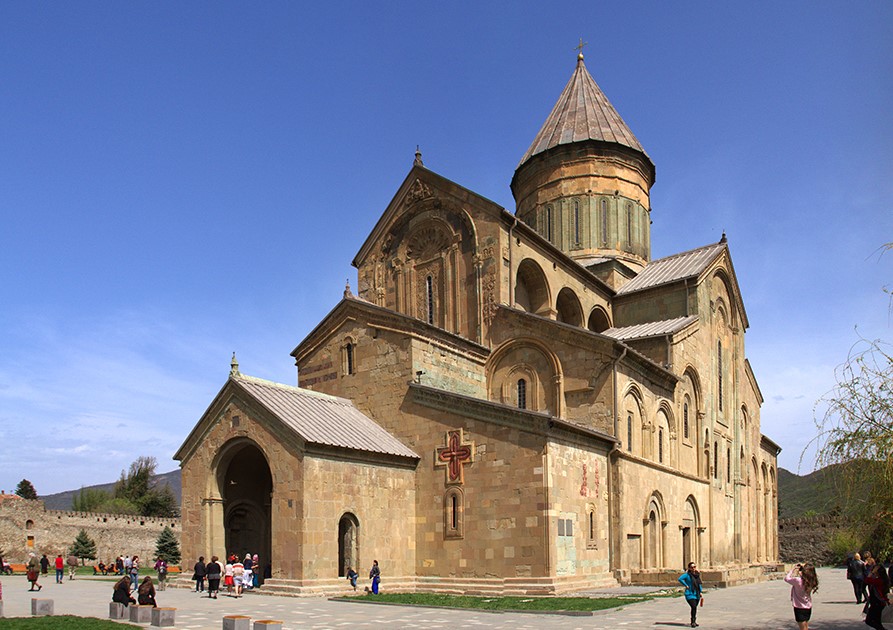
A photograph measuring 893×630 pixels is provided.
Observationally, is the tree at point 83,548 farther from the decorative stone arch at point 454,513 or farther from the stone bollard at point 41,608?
the stone bollard at point 41,608

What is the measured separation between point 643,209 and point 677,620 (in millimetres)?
25665

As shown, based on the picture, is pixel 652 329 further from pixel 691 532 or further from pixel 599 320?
pixel 691 532

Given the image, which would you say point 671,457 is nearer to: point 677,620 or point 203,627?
point 677,620

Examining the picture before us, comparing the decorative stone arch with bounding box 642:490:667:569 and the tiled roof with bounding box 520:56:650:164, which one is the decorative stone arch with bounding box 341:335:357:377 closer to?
the decorative stone arch with bounding box 642:490:667:569

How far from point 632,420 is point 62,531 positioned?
1467 inches

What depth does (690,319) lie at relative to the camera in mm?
30031

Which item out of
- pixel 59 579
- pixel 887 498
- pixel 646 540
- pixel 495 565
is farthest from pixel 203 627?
pixel 59 579

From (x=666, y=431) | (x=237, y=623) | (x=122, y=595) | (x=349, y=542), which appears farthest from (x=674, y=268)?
(x=237, y=623)

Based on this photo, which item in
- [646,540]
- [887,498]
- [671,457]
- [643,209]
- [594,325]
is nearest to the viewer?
[887,498]

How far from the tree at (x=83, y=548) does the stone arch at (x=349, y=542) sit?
102ft

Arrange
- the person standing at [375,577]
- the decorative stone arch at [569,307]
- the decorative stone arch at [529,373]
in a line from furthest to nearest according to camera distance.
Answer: the decorative stone arch at [569,307] < the decorative stone arch at [529,373] < the person standing at [375,577]

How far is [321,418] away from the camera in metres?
22.9

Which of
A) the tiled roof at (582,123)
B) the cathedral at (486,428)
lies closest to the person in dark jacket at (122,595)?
the cathedral at (486,428)

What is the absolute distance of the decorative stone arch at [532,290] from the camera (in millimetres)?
28875
